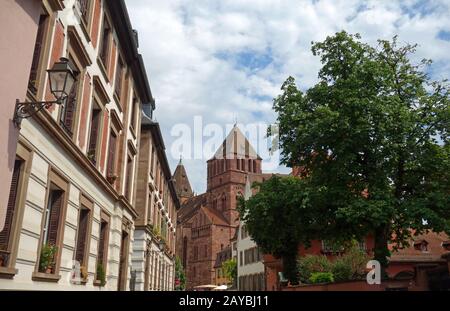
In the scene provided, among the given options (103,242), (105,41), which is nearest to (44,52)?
(105,41)

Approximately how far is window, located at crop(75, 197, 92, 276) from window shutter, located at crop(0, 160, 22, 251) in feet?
13.4

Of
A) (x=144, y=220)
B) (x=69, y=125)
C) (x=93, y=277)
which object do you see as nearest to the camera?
(x=69, y=125)

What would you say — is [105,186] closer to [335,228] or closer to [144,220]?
[144,220]

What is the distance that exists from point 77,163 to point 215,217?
88269 millimetres

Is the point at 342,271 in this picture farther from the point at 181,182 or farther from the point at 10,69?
the point at 181,182

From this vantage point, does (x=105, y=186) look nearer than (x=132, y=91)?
Yes

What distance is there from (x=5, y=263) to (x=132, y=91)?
1249 centimetres

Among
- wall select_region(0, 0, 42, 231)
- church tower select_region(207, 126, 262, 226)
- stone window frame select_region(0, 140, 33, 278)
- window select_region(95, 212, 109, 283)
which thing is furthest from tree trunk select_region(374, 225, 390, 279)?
church tower select_region(207, 126, 262, 226)

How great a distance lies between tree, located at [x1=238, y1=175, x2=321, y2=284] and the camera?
21484 mm

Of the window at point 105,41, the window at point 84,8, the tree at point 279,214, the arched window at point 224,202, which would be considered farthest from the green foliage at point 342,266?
the arched window at point 224,202

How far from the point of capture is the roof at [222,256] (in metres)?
89.2

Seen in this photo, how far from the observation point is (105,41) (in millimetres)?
14586

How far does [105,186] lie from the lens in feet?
45.4
